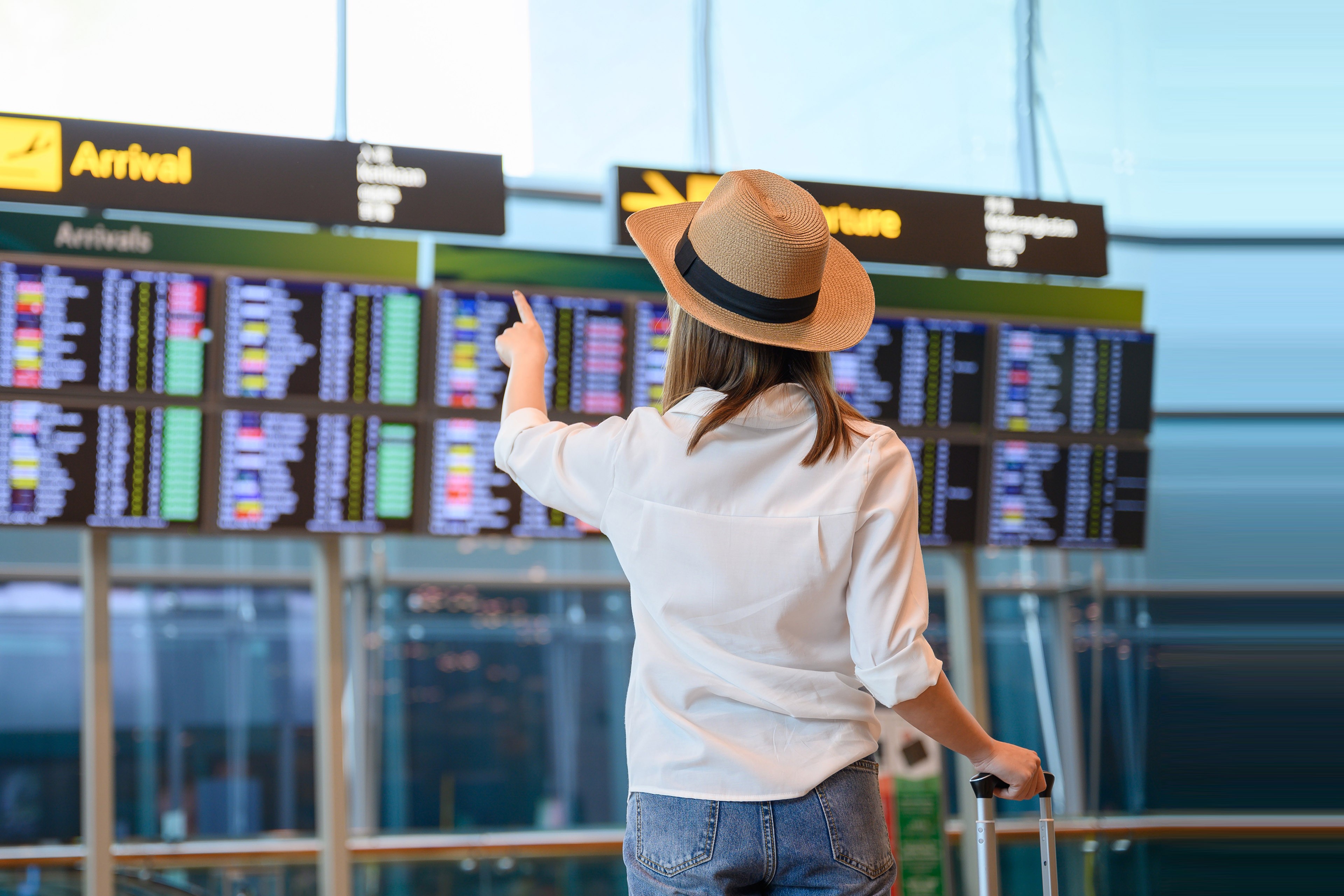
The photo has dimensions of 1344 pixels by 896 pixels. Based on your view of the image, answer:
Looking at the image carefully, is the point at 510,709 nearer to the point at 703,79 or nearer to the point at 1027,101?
the point at 703,79

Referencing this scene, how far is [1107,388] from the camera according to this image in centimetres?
504

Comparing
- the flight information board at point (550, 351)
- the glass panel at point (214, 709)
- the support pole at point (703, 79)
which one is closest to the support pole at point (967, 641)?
the flight information board at point (550, 351)

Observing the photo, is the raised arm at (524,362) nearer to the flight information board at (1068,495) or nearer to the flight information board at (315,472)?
the flight information board at (315,472)

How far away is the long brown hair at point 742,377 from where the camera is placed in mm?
1533

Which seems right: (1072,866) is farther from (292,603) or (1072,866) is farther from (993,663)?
(292,603)

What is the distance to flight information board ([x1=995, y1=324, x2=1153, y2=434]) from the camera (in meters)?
4.95

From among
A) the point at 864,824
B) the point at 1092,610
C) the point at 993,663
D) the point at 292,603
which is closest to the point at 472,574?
the point at 292,603

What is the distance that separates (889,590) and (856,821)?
0.94 feet

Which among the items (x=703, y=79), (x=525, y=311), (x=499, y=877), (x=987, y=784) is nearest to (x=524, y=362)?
(x=525, y=311)

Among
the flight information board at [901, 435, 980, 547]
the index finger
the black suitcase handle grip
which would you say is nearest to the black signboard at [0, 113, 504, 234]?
the flight information board at [901, 435, 980, 547]

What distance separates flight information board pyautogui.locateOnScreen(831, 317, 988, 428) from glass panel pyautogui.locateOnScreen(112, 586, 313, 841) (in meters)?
4.76

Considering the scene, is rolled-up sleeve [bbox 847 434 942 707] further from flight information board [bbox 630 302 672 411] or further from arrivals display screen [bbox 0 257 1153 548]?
flight information board [bbox 630 302 672 411]

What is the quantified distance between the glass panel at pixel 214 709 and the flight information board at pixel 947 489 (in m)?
4.81

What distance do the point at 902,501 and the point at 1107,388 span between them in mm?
3855
